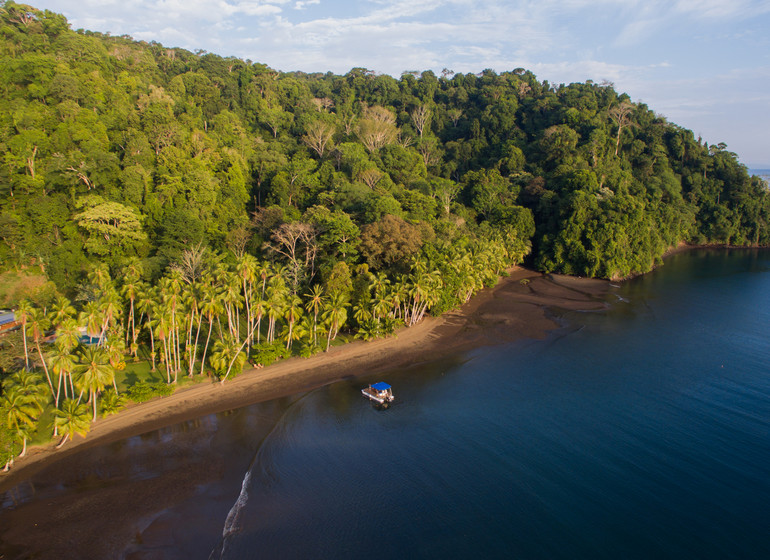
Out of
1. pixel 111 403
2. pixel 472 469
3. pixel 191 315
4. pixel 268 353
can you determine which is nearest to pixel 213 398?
pixel 268 353

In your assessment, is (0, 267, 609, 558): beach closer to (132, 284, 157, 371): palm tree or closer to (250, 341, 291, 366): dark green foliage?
(250, 341, 291, 366): dark green foliage

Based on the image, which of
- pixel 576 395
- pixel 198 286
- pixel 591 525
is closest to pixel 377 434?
pixel 591 525

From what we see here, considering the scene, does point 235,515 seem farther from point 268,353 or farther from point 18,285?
point 18,285

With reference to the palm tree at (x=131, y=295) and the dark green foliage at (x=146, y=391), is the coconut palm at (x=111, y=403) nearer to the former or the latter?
Result: the dark green foliage at (x=146, y=391)

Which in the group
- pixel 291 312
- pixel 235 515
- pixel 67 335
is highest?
pixel 67 335

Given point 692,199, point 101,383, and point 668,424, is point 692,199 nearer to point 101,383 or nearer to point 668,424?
point 668,424
